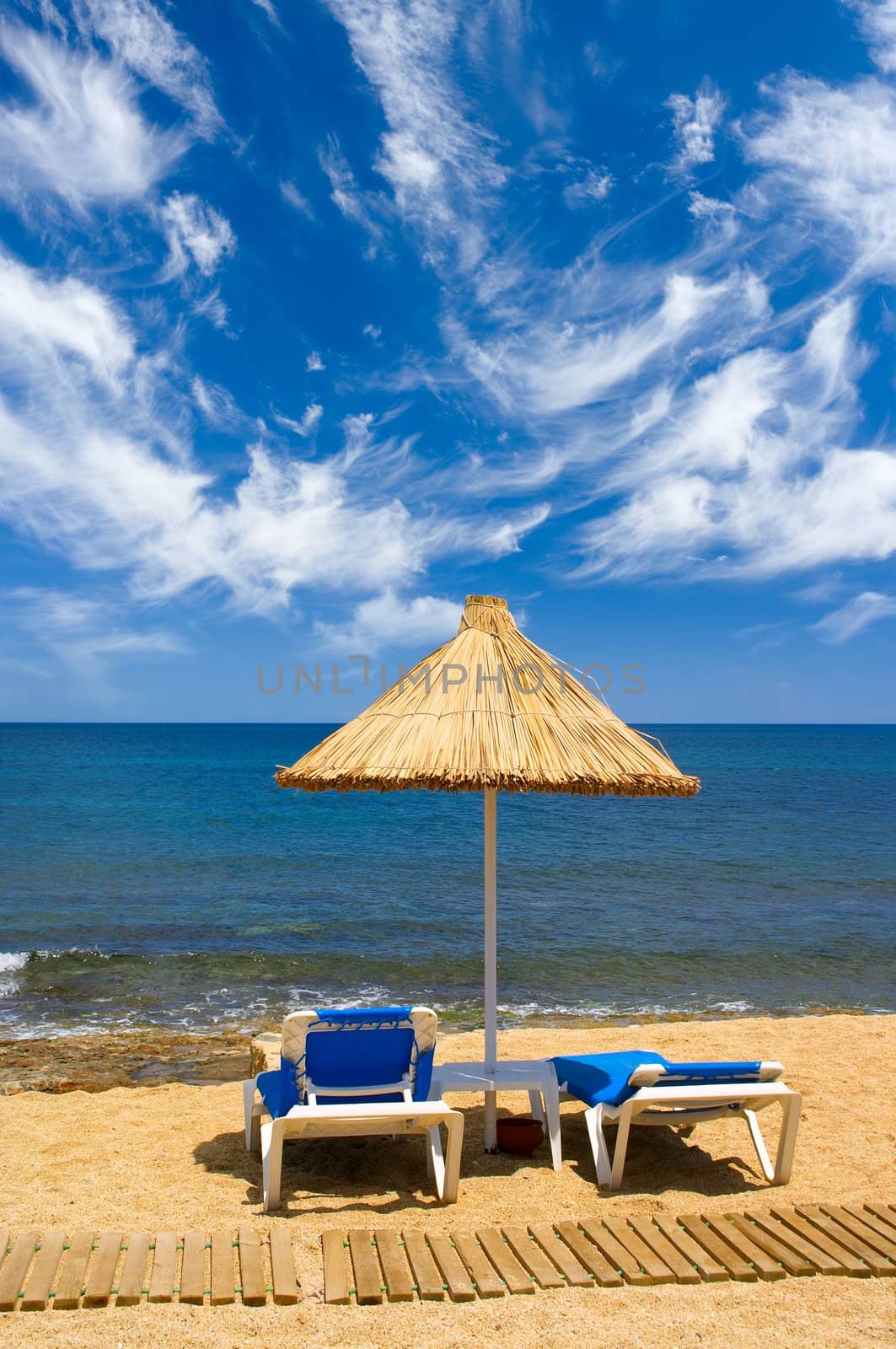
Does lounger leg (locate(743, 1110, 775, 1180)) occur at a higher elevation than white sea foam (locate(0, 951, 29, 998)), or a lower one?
higher

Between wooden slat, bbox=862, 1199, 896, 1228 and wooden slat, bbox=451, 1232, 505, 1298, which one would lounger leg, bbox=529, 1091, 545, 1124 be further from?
wooden slat, bbox=862, 1199, 896, 1228

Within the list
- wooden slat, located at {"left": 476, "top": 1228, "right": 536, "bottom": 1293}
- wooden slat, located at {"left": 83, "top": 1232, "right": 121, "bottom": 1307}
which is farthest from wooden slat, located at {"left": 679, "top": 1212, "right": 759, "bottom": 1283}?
wooden slat, located at {"left": 83, "top": 1232, "right": 121, "bottom": 1307}

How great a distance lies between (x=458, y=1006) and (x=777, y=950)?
553 cm

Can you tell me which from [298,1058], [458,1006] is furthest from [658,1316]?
[458,1006]

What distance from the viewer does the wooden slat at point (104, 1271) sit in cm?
329

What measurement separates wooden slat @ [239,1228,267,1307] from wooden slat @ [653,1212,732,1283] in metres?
1.60

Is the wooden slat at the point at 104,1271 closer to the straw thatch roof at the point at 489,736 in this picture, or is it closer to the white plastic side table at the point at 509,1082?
the white plastic side table at the point at 509,1082

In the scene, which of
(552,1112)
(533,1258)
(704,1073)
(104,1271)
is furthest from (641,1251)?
(104,1271)

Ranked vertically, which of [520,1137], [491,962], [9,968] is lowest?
[9,968]

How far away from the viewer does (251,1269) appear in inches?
138

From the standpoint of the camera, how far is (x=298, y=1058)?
448 centimetres

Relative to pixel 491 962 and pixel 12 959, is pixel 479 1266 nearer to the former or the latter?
pixel 491 962

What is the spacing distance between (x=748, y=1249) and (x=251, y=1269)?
193 cm

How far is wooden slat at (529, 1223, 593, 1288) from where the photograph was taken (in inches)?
137
